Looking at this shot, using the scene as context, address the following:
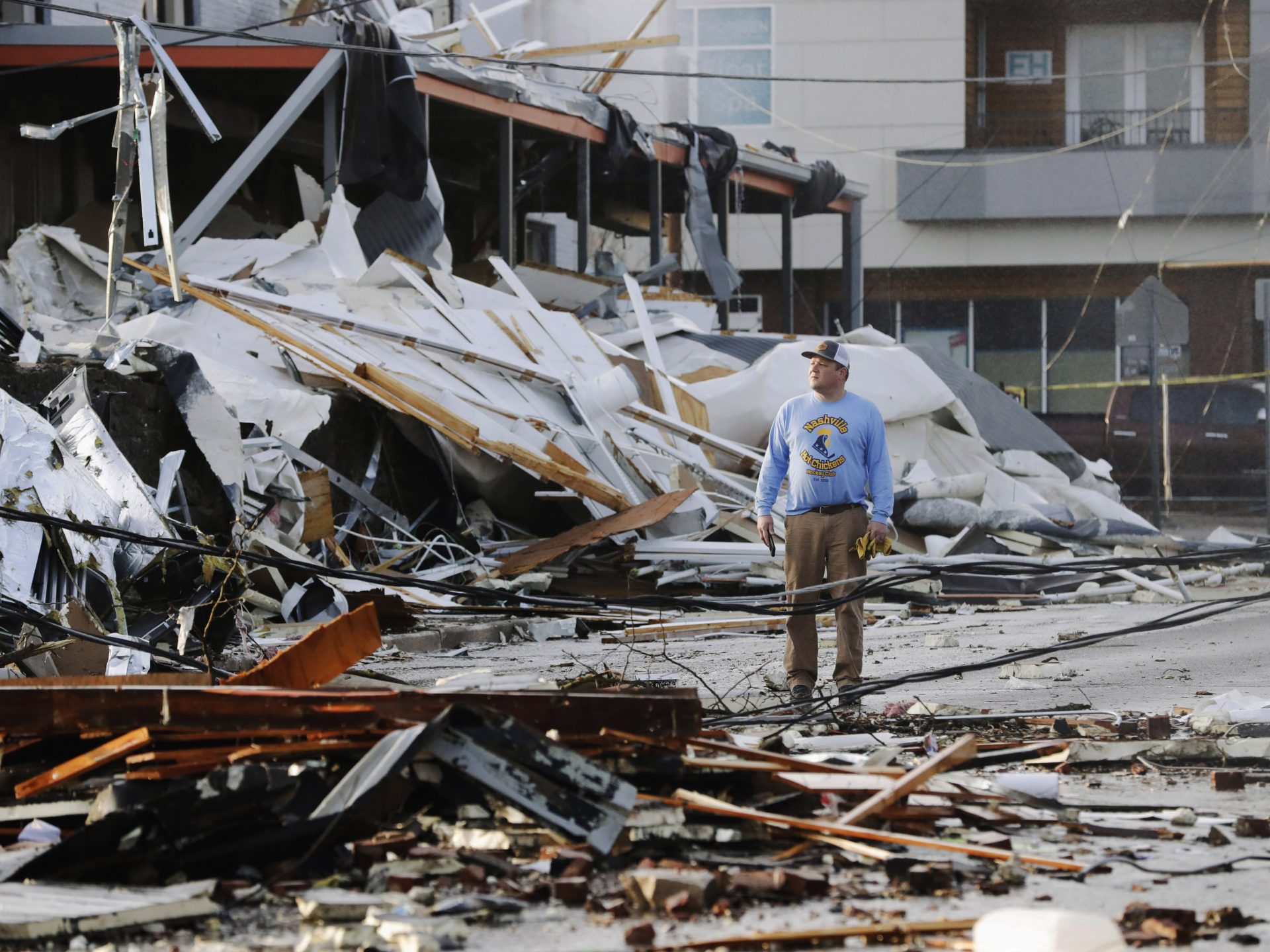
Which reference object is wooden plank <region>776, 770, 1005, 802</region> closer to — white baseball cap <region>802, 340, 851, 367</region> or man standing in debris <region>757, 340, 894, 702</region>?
man standing in debris <region>757, 340, 894, 702</region>

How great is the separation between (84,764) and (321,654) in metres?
0.88

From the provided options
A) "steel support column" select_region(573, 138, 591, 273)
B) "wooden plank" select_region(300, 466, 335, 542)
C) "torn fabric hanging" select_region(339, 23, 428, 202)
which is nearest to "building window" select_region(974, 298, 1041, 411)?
"steel support column" select_region(573, 138, 591, 273)

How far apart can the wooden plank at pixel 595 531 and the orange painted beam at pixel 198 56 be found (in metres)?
5.94

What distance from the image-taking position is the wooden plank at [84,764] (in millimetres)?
4348

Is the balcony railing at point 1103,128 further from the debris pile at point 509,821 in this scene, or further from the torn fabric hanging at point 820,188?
the debris pile at point 509,821

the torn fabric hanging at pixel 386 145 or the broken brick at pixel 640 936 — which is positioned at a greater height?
the torn fabric hanging at pixel 386 145

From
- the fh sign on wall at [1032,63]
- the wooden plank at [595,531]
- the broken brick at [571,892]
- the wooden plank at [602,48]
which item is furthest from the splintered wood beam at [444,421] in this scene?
the fh sign on wall at [1032,63]

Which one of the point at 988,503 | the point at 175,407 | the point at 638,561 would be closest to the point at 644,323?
the point at 988,503

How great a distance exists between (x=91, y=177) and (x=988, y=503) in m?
10.3

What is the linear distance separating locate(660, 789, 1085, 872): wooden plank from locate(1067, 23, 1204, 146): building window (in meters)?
33.6

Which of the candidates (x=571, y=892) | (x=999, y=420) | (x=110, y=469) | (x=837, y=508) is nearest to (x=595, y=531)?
(x=110, y=469)

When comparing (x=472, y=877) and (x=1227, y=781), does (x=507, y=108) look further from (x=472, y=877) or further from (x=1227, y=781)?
(x=472, y=877)

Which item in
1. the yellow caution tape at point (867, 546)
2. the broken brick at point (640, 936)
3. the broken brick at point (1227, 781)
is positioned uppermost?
the yellow caution tape at point (867, 546)

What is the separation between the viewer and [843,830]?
3.94m
